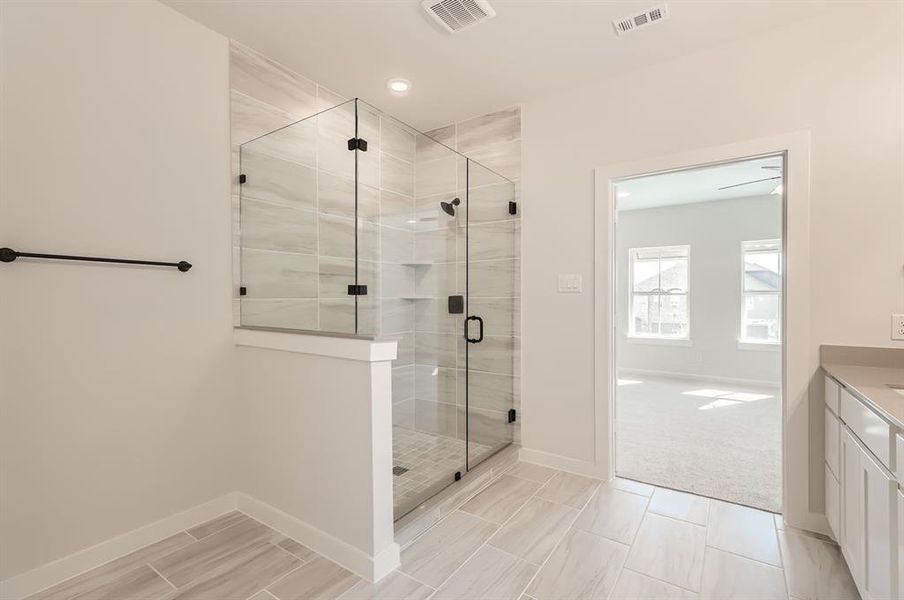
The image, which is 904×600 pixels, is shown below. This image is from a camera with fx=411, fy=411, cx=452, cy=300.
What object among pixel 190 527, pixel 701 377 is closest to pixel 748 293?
pixel 701 377

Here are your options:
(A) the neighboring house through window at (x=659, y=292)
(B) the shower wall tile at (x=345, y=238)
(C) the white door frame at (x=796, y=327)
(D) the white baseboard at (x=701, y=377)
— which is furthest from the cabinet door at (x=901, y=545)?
(A) the neighboring house through window at (x=659, y=292)

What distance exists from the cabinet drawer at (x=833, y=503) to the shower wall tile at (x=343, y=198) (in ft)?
7.86

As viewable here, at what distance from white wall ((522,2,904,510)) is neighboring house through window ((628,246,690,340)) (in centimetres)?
429

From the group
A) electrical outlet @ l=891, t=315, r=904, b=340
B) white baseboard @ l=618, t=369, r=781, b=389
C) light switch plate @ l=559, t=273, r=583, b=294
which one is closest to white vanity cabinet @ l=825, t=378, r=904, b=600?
electrical outlet @ l=891, t=315, r=904, b=340

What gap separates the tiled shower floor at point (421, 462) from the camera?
81.7 inches

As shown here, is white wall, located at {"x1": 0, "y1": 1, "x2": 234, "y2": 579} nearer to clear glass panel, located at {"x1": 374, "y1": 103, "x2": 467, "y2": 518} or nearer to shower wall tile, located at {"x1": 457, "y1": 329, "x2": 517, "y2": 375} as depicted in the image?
clear glass panel, located at {"x1": 374, "y1": 103, "x2": 467, "y2": 518}

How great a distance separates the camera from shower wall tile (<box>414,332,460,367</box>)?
2.40 metres

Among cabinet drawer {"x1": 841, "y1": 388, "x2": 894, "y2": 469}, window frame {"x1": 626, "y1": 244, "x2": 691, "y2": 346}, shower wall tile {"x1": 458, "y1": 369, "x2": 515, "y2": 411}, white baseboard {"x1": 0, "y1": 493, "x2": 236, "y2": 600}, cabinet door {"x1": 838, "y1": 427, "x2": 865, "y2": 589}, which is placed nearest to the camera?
cabinet drawer {"x1": 841, "y1": 388, "x2": 894, "y2": 469}

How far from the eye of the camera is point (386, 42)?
2.29 meters

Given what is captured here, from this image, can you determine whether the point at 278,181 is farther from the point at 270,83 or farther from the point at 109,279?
the point at 109,279

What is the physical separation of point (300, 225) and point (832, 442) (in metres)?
2.75

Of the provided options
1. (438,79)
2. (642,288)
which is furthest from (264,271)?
(642,288)

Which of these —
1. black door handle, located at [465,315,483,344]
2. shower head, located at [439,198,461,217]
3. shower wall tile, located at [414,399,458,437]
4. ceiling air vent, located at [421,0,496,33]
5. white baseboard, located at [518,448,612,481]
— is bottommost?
white baseboard, located at [518,448,612,481]

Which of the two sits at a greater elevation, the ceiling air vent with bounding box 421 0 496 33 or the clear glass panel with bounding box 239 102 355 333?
the ceiling air vent with bounding box 421 0 496 33
